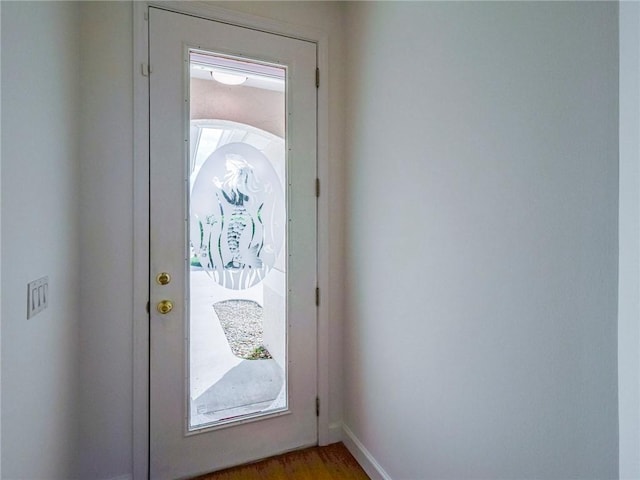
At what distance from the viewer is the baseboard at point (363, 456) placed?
1.63 metres

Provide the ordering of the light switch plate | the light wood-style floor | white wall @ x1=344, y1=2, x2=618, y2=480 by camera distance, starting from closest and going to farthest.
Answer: white wall @ x1=344, y1=2, x2=618, y2=480
the light switch plate
the light wood-style floor

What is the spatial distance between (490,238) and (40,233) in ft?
4.72

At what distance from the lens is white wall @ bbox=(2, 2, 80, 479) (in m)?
0.87

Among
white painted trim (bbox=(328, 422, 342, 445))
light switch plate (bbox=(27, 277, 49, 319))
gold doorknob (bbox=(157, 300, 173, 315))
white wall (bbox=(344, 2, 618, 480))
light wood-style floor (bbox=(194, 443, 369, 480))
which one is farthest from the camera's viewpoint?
white painted trim (bbox=(328, 422, 342, 445))

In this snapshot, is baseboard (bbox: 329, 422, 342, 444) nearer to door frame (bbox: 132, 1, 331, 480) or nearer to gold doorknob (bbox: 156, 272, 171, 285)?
door frame (bbox: 132, 1, 331, 480)

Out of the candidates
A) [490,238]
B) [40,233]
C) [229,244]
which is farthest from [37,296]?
[490,238]

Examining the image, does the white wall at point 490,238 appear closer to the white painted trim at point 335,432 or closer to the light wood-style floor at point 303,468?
the light wood-style floor at point 303,468

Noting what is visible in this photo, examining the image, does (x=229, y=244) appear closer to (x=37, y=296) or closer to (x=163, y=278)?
(x=163, y=278)

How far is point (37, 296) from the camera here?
3.38ft

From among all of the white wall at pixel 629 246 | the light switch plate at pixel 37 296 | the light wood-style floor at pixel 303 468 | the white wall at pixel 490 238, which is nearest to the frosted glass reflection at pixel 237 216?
the white wall at pixel 490 238

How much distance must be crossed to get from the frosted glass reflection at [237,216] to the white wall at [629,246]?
55.4 inches

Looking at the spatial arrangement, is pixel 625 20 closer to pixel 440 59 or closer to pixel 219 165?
pixel 440 59

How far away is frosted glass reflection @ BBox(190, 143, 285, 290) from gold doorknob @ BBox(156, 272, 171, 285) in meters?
0.16

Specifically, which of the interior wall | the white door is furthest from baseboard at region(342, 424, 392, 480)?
the interior wall
